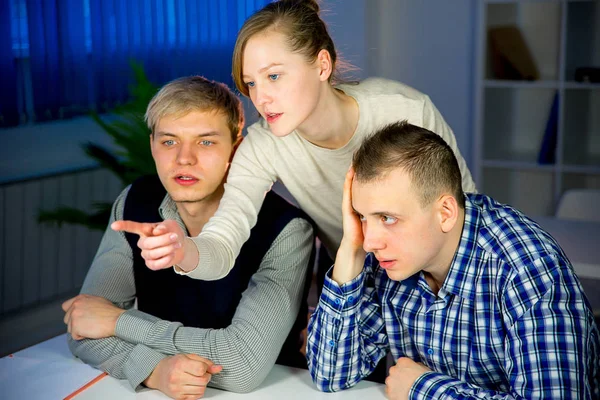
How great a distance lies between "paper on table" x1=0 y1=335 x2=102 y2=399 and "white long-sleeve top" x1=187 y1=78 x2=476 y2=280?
47 centimetres

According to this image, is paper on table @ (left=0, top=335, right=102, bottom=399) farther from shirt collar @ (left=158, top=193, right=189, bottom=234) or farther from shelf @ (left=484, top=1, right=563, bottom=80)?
shelf @ (left=484, top=1, right=563, bottom=80)

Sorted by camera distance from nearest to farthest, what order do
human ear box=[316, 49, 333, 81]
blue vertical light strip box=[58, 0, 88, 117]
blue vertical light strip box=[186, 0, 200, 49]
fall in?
human ear box=[316, 49, 333, 81]
blue vertical light strip box=[58, 0, 88, 117]
blue vertical light strip box=[186, 0, 200, 49]

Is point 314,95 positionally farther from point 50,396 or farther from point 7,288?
point 7,288

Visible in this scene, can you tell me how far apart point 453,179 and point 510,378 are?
37 cm

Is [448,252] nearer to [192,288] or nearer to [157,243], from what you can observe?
[157,243]

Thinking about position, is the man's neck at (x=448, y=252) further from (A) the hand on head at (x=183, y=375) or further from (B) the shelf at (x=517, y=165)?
(B) the shelf at (x=517, y=165)

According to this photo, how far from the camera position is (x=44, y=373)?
156 cm

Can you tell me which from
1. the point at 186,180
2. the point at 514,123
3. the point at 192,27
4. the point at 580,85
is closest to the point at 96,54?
the point at 192,27

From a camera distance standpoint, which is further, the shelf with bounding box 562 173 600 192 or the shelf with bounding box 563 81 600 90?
the shelf with bounding box 562 173 600 192

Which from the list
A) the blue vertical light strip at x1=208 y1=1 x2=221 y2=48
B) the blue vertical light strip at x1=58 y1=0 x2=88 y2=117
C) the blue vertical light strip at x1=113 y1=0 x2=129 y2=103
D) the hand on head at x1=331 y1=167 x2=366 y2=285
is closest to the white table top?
the hand on head at x1=331 y1=167 x2=366 y2=285

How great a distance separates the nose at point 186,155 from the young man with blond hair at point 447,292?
453mm

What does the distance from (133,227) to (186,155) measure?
1.79 feet

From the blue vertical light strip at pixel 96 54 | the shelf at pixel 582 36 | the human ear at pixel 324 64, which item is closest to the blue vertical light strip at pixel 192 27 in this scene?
the blue vertical light strip at pixel 96 54

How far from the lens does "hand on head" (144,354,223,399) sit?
4.67ft
